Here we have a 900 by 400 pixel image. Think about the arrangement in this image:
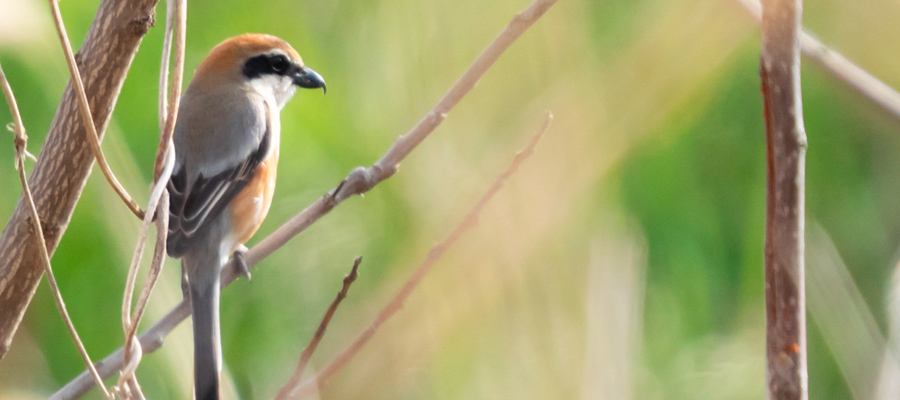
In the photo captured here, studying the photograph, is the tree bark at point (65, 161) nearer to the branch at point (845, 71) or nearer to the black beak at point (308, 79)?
the branch at point (845, 71)

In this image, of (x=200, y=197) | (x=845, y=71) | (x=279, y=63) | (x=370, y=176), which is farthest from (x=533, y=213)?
(x=279, y=63)

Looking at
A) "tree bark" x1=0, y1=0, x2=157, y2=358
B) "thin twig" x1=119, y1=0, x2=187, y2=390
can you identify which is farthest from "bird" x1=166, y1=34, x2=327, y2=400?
"thin twig" x1=119, y1=0, x2=187, y2=390

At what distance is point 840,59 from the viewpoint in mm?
619

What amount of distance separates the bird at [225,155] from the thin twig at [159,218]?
59 cm

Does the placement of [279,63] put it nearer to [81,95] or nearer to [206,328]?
[206,328]

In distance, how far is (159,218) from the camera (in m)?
0.70

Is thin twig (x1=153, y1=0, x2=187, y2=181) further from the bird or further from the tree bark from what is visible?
the bird

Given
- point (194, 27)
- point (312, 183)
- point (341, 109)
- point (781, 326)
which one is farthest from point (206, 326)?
point (781, 326)

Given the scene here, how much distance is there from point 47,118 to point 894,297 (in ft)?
4.73

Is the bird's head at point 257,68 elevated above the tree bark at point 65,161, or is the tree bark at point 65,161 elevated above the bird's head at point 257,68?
the tree bark at point 65,161

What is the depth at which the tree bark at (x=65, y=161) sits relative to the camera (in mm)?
834

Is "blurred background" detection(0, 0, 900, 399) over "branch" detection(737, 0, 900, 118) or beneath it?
beneath

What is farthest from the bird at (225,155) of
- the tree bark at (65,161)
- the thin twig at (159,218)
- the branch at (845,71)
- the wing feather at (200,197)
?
the branch at (845,71)

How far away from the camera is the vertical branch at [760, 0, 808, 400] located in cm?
47
